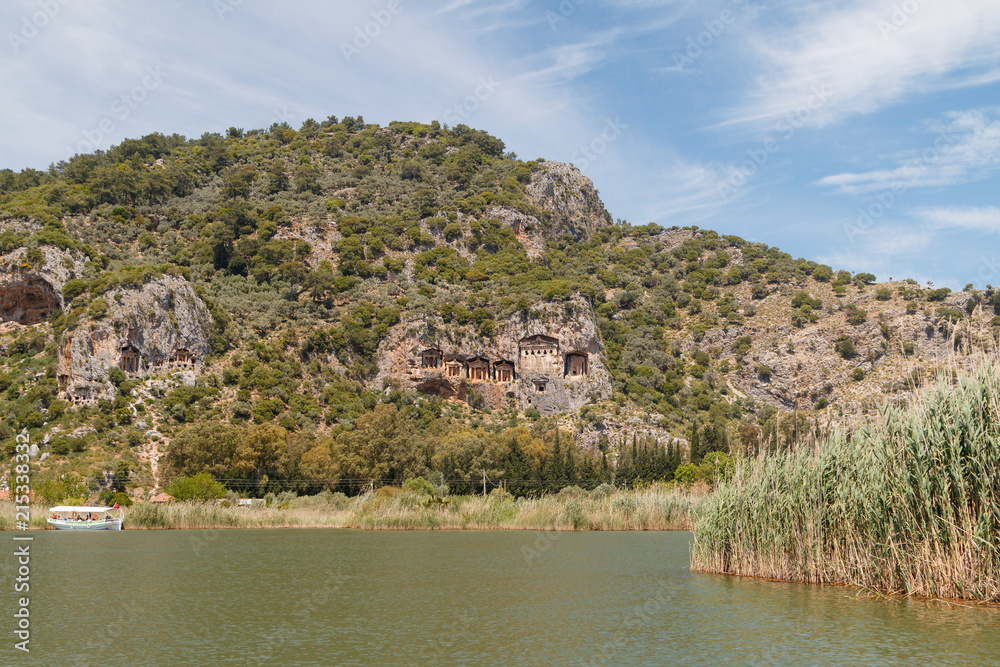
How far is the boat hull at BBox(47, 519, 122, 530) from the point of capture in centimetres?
4459

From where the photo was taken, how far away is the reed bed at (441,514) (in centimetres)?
4303

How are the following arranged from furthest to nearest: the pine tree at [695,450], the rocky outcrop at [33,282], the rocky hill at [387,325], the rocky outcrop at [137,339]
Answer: the rocky outcrop at [33,282], the rocky outcrop at [137,339], the pine tree at [695,450], the rocky hill at [387,325]

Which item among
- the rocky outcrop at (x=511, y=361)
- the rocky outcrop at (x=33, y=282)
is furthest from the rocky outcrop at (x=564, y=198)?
the rocky outcrop at (x=33, y=282)

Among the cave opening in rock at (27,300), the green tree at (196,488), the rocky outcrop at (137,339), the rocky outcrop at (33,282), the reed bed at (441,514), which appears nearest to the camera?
the reed bed at (441,514)

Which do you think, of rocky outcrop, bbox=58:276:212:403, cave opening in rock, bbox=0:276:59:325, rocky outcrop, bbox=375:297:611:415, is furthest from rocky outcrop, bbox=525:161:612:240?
cave opening in rock, bbox=0:276:59:325

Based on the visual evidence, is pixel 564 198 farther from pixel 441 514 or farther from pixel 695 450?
pixel 441 514

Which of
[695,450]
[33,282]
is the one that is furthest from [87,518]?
[33,282]

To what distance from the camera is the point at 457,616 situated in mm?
17516

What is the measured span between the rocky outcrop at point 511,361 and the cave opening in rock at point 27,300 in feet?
134

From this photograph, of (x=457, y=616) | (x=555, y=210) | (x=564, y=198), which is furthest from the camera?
(x=564, y=198)

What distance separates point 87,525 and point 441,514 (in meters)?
21.2

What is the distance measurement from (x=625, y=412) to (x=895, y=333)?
42.8m

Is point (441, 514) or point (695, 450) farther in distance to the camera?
point (695, 450)

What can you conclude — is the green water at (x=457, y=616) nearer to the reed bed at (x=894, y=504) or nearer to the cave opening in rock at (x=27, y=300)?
the reed bed at (x=894, y=504)
